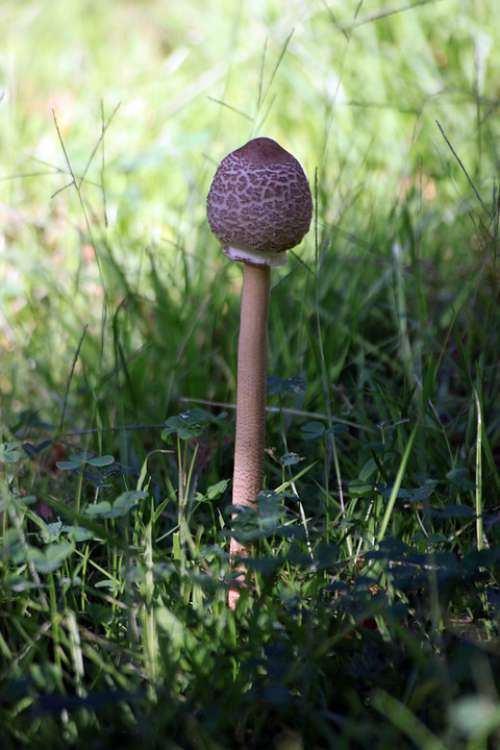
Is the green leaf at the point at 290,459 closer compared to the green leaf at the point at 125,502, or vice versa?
the green leaf at the point at 125,502

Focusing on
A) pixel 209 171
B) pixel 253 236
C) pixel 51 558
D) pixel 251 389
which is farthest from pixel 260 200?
pixel 209 171

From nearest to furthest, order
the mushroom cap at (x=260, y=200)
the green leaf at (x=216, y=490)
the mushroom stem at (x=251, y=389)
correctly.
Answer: the mushroom cap at (x=260, y=200) → the mushroom stem at (x=251, y=389) → the green leaf at (x=216, y=490)

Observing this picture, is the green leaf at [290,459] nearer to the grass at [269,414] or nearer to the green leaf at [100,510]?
the grass at [269,414]

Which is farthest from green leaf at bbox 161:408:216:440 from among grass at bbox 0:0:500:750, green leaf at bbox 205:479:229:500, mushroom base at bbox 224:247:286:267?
mushroom base at bbox 224:247:286:267

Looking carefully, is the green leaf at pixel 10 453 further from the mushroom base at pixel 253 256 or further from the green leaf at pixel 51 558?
the mushroom base at pixel 253 256

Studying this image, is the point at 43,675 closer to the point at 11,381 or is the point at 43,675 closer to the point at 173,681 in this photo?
the point at 173,681

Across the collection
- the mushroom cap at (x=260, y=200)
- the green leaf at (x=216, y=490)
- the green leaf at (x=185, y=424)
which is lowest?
the green leaf at (x=216, y=490)

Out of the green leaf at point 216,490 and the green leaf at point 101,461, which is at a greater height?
the green leaf at point 101,461

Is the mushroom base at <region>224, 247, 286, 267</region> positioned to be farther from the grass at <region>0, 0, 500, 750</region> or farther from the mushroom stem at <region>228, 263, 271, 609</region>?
the grass at <region>0, 0, 500, 750</region>

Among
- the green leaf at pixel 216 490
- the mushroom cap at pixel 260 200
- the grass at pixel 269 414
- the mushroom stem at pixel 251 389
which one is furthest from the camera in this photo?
the green leaf at pixel 216 490

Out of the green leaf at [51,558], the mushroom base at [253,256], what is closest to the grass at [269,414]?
the green leaf at [51,558]
